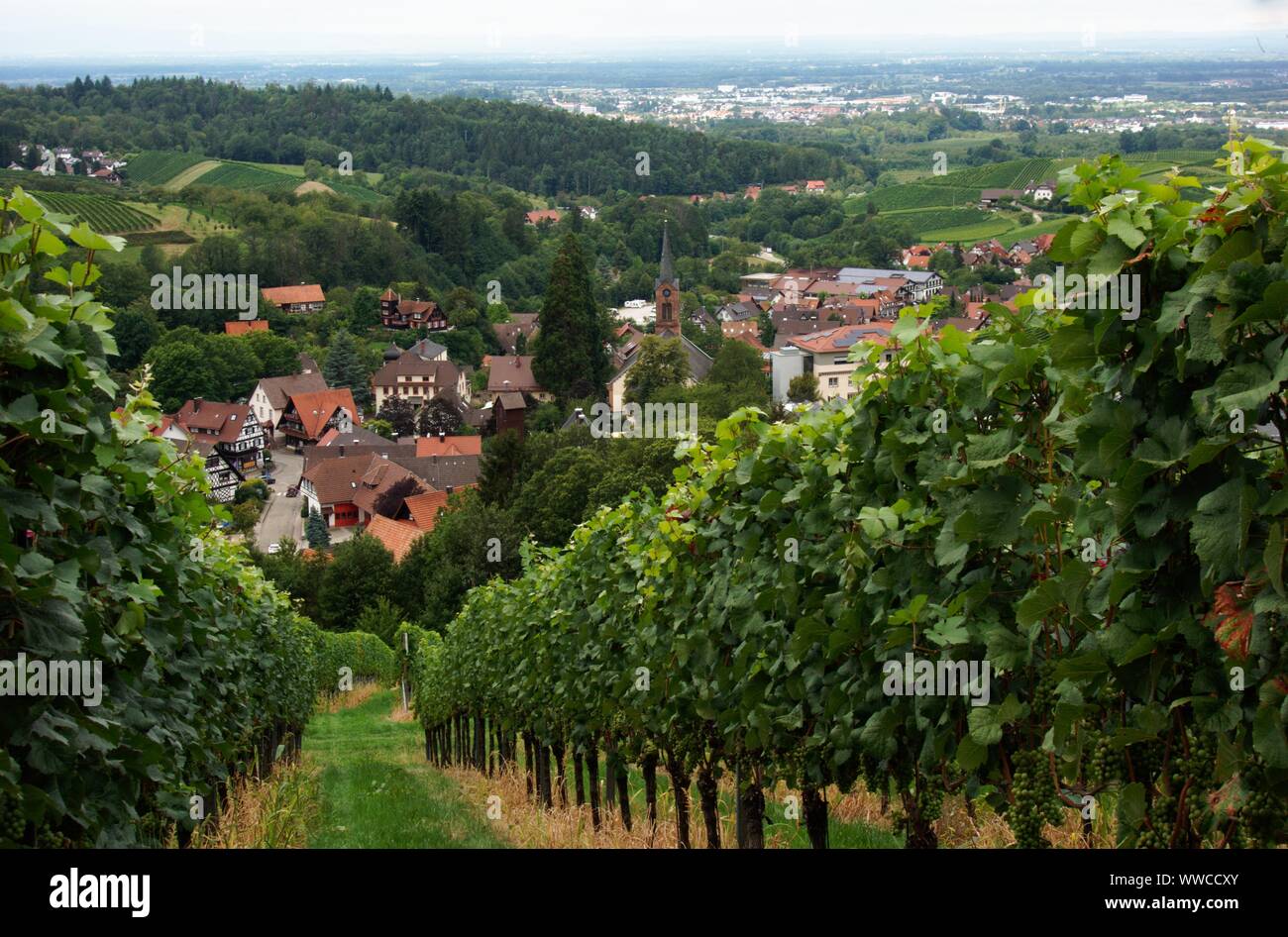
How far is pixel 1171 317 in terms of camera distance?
4.37 meters

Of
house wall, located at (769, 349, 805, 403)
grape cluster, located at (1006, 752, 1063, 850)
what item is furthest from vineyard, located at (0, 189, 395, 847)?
house wall, located at (769, 349, 805, 403)

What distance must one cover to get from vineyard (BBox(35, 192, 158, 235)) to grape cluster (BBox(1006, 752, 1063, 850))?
419 feet

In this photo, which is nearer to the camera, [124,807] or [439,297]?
[124,807]

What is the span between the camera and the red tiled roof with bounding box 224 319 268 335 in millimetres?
116188

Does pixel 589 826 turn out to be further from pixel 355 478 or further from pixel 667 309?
pixel 667 309

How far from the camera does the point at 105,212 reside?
131875 mm

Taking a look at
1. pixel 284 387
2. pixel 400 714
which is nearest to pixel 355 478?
pixel 284 387

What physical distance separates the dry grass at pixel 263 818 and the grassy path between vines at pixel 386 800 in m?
0.20

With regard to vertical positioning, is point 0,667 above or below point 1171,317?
below

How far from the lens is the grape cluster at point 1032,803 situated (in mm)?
5504

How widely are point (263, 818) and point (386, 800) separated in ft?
12.5

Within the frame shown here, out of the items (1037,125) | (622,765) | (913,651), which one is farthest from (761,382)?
(1037,125)
